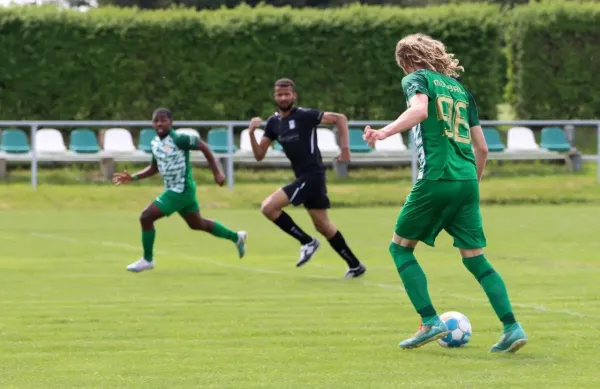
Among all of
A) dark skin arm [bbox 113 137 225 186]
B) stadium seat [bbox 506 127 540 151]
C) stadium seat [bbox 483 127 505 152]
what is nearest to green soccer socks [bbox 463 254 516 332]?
dark skin arm [bbox 113 137 225 186]

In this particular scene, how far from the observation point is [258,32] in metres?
33.2

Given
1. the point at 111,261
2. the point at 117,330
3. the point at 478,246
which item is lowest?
the point at 111,261

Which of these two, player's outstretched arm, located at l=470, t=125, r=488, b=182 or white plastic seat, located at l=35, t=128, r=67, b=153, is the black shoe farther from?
white plastic seat, located at l=35, t=128, r=67, b=153

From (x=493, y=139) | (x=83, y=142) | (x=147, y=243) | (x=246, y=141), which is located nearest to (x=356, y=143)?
(x=246, y=141)

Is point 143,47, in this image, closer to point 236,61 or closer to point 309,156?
point 236,61

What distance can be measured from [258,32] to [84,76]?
409cm

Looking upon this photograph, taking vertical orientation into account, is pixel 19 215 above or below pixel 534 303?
below

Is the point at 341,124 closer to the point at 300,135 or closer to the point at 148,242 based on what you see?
the point at 300,135

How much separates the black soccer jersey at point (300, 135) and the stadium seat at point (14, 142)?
14349 millimetres

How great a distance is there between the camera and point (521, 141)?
100 feet

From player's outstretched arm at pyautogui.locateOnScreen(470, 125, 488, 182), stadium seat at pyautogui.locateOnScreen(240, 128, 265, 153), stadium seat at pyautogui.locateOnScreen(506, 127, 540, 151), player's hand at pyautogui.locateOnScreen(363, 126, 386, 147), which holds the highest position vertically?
player's hand at pyautogui.locateOnScreen(363, 126, 386, 147)

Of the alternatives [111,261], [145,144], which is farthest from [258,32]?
[111,261]

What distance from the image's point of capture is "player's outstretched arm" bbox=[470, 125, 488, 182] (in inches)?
373

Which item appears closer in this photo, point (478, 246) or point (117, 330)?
point (478, 246)
